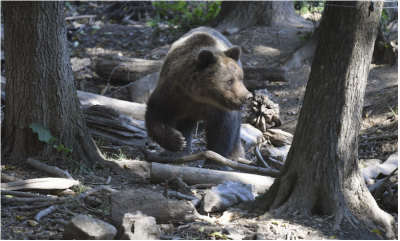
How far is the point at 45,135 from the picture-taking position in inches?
206

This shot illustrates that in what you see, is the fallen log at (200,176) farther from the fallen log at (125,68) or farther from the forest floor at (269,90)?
the fallen log at (125,68)

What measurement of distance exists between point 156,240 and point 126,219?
309mm

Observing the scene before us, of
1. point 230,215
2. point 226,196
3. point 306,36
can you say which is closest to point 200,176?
point 226,196

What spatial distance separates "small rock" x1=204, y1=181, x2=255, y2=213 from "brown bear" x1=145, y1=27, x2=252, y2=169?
2123 millimetres

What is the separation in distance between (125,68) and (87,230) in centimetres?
800

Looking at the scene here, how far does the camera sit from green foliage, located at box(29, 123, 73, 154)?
5.18 m

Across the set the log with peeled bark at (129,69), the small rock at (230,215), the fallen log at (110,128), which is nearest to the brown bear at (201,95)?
the fallen log at (110,128)

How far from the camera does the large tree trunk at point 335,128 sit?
12.2 feet

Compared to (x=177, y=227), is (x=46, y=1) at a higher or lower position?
higher

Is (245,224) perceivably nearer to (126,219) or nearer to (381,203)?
(126,219)

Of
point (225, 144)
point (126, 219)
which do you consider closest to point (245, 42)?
point (225, 144)

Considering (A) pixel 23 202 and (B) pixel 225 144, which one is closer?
(A) pixel 23 202

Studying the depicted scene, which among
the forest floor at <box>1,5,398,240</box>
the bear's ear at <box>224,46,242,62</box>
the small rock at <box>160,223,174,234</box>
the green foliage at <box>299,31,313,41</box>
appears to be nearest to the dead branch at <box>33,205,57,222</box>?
the forest floor at <box>1,5,398,240</box>

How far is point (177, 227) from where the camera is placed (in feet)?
12.4
